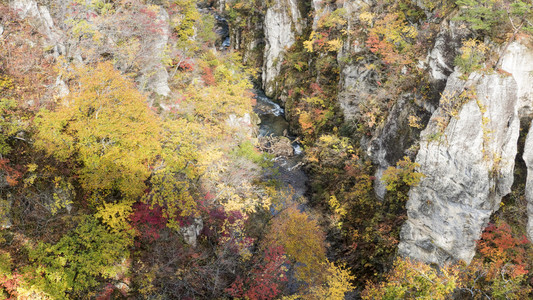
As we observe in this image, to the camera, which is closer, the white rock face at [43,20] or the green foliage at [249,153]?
the white rock face at [43,20]

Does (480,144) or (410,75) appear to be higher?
(410,75)

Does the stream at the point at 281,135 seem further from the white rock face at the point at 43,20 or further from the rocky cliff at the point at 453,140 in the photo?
the white rock face at the point at 43,20

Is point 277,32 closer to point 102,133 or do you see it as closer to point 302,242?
point 302,242

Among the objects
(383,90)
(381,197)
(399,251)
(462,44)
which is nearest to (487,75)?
(462,44)

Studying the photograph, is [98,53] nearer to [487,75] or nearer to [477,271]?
[487,75]

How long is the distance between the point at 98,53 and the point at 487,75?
2254cm

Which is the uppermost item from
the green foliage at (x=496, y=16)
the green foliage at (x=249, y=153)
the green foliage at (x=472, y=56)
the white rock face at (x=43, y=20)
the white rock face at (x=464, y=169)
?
the green foliage at (x=496, y=16)

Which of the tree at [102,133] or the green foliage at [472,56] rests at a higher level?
the green foliage at [472,56]

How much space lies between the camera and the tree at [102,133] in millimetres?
11102

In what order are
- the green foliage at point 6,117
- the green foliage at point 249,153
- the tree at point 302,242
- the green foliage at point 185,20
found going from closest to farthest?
the green foliage at point 6,117 → the tree at point 302,242 → the green foliage at point 249,153 → the green foliage at point 185,20

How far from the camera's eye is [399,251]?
58.6 feet

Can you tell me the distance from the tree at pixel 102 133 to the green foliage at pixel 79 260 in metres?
2.04

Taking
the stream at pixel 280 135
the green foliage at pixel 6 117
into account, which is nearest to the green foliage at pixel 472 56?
the stream at pixel 280 135

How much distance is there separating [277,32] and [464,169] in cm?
2979
